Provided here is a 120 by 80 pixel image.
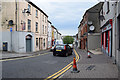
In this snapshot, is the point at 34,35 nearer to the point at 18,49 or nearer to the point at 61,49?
the point at 18,49

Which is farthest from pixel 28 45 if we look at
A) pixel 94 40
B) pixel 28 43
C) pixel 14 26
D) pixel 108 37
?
pixel 94 40

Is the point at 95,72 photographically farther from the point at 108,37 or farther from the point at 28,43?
the point at 28,43

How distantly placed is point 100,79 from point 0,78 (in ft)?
14.2

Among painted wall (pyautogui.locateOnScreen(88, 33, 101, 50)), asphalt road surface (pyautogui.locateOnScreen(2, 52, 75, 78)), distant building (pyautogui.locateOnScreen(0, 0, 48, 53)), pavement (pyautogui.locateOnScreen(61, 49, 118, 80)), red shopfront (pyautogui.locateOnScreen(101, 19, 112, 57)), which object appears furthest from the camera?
painted wall (pyautogui.locateOnScreen(88, 33, 101, 50))

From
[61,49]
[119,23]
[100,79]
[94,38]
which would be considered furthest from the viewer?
[94,38]

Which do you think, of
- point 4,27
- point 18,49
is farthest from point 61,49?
point 4,27

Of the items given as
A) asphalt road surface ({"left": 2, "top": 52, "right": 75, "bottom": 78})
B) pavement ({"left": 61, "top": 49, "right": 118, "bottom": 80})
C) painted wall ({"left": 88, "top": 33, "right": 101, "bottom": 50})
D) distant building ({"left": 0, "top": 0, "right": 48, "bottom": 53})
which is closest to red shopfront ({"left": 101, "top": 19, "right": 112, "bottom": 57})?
pavement ({"left": 61, "top": 49, "right": 118, "bottom": 80})

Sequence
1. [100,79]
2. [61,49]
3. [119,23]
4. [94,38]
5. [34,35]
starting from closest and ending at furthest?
[100,79] → [119,23] → [61,49] → [34,35] → [94,38]

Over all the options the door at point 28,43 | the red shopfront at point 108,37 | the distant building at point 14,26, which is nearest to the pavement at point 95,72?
the red shopfront at point 108,37

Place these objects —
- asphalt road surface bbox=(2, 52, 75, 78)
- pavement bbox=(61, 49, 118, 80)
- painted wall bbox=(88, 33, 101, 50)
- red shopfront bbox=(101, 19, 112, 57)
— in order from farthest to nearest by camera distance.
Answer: painted wall bbox=(88, 33, 101, 50) → red shopfront bbox=(101, 19, 112, 57) → asphalt road surface bbox=(2, 52, 75, 78) → pavement bbox=(61, 49, 118, 80)

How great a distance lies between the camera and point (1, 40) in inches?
741

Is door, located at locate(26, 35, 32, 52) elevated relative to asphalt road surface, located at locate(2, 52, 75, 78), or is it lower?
elevated

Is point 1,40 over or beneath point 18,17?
beneath

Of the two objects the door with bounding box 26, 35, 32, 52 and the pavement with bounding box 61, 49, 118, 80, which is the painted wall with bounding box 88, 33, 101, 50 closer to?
the door with bounding box 26, 35, 32, 52
